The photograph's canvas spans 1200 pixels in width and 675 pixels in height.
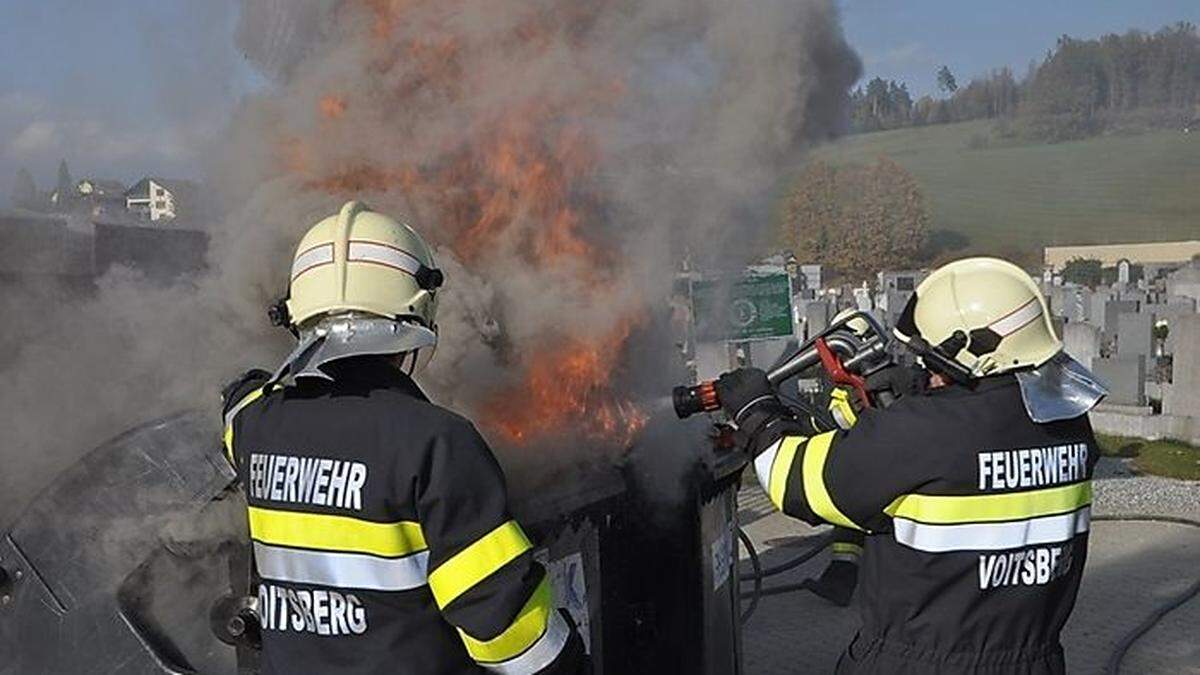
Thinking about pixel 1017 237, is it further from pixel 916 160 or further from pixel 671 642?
pixel 671 642

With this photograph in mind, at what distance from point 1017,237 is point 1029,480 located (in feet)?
162

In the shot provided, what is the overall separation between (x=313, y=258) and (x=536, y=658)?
0.94 metres

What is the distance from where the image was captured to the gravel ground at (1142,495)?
955 cm

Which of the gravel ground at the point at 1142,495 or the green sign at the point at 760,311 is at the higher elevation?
the green sign at the point at 760,311

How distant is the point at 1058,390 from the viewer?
9.63 ft

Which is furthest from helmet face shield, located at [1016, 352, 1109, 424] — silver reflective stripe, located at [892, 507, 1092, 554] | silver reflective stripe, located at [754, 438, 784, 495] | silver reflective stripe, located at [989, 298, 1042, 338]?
silver reflective stripe, located at [754, 438, 784, 495]

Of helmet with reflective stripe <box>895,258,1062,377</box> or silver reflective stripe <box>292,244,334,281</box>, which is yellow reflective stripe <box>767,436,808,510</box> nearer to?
helmet with reflective stripe <box>895,258,1062,377</box>

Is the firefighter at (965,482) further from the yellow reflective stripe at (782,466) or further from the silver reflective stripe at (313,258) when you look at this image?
the silver reflective stripe at (313,258)

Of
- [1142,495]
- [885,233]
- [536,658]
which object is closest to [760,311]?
[1142,495]

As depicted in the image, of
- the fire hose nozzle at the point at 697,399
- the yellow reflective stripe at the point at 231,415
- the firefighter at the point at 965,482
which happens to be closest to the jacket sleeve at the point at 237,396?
the yellow reflective stripe at the point at 231,415

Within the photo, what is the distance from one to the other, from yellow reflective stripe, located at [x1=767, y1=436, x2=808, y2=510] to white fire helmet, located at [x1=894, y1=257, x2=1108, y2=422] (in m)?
0.42

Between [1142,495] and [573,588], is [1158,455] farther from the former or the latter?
[573,588]

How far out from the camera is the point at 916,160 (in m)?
44.5

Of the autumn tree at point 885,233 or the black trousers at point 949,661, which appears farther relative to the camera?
the autumn tree at point 885,233
